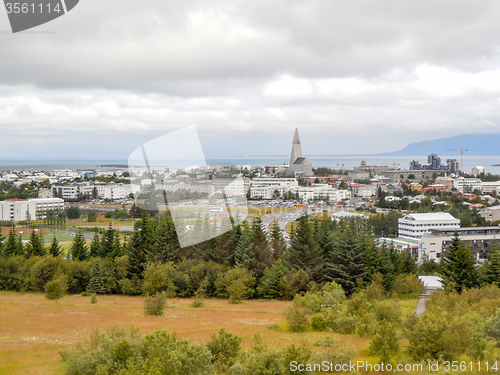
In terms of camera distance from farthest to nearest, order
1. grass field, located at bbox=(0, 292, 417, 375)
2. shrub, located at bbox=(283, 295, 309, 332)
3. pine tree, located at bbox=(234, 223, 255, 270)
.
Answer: pine tree, located at bbox=(234, 223, 255, 270), shrub, located at bbox=(283, 295, 309, 332), grass field, located at bbox=(0, 292, 417, 375)

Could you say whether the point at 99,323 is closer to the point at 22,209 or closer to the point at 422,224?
the point at 422,224

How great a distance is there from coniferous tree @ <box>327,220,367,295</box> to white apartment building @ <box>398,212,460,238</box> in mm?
21729

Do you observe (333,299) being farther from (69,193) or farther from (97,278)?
(69,193)

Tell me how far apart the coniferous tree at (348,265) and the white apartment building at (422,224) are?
21729 mm

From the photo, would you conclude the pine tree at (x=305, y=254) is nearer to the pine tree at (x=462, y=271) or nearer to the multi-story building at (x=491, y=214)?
the pine tree at (x=462, y=271)

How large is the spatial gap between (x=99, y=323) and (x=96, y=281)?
6639 millimetres

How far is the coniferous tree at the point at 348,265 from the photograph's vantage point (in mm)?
16234

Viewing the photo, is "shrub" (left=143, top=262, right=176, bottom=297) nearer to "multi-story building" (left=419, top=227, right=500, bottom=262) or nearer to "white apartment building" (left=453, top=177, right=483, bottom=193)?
"multi-story building" (left=419, top=227, right=500, bottom=262)

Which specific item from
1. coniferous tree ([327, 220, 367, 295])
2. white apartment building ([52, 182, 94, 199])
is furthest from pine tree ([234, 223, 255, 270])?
white apartment building ([52, 182, 94, 199])

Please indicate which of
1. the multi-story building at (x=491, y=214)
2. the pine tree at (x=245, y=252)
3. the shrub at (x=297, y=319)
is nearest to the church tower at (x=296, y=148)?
the multi-story building at (x=491, y=214)

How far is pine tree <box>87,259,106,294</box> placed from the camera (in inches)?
686

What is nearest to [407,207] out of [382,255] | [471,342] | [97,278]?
[382,255]

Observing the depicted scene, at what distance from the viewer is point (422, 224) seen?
3641 centimetres

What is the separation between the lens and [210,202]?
1170 centimetres
